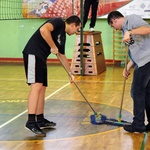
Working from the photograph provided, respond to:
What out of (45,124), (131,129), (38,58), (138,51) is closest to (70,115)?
(45,124)

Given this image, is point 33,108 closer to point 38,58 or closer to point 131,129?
point 38,58

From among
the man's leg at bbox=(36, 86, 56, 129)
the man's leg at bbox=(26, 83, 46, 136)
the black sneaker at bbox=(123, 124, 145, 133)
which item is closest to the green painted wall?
the man's leg at bbox=(36, 86, 56, 129)

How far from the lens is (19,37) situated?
12.3m

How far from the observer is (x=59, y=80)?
9.16m

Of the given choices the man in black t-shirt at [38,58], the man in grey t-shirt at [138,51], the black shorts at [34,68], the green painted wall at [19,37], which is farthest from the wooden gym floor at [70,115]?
the green painted wall at [19,37]

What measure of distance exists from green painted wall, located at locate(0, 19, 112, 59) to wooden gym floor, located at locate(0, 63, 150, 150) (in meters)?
2.48

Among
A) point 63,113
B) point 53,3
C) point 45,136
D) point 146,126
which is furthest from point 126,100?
point 53,3

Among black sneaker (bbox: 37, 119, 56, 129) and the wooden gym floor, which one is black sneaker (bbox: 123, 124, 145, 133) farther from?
black sneaker (bbox: 37, 119, 56, 129)

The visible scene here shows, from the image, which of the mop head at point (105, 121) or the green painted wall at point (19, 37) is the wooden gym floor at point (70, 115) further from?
the green painted wall at point (19, 37)

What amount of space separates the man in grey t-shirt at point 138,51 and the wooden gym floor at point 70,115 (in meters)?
0.37

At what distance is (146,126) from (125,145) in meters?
0.66

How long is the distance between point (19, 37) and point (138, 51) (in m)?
8.06

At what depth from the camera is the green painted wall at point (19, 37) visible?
1198 cm

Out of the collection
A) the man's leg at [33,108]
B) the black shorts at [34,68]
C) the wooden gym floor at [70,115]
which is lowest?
the wooden gym floor at [70,115]
